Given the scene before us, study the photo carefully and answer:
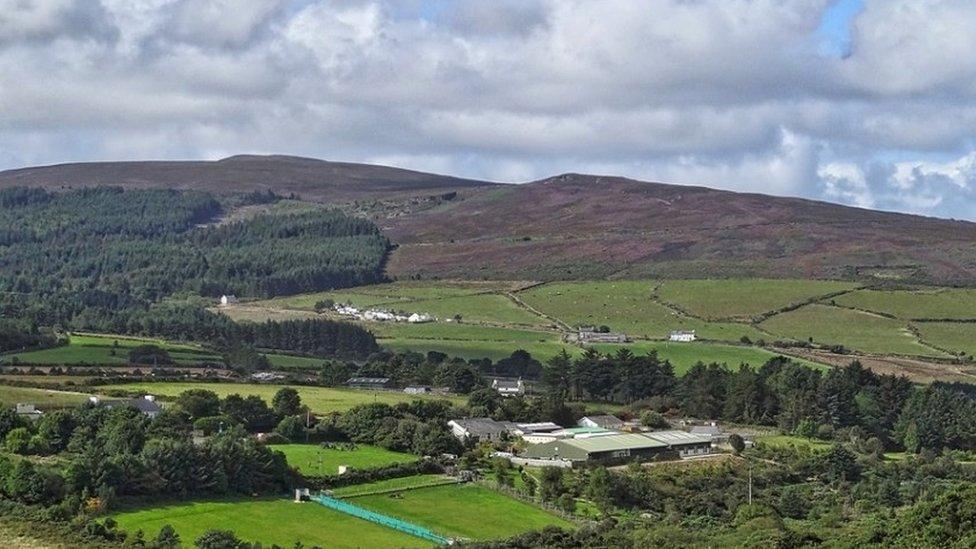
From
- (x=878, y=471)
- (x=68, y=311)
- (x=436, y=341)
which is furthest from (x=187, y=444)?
(x=68, y=311)

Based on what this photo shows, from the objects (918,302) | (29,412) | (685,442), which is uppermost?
(918,302)

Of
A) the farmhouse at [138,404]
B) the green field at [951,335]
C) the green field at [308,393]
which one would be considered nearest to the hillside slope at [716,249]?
the green field at [951,335]

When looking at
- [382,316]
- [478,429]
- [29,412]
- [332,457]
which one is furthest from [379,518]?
[382,316]

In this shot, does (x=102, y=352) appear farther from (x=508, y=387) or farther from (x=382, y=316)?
(x=382, y=316)

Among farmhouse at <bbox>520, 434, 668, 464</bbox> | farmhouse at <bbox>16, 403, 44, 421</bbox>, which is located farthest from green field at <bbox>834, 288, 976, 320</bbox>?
farmhouse at <bbox>16, 403, 44, 421</bbox>

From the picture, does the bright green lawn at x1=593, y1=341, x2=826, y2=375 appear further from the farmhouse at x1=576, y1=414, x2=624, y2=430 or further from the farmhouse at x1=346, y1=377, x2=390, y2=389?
the farmhouse at x1=346, y1=377, x2=390, y2=389

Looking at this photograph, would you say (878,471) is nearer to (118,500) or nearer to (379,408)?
(379,408)
